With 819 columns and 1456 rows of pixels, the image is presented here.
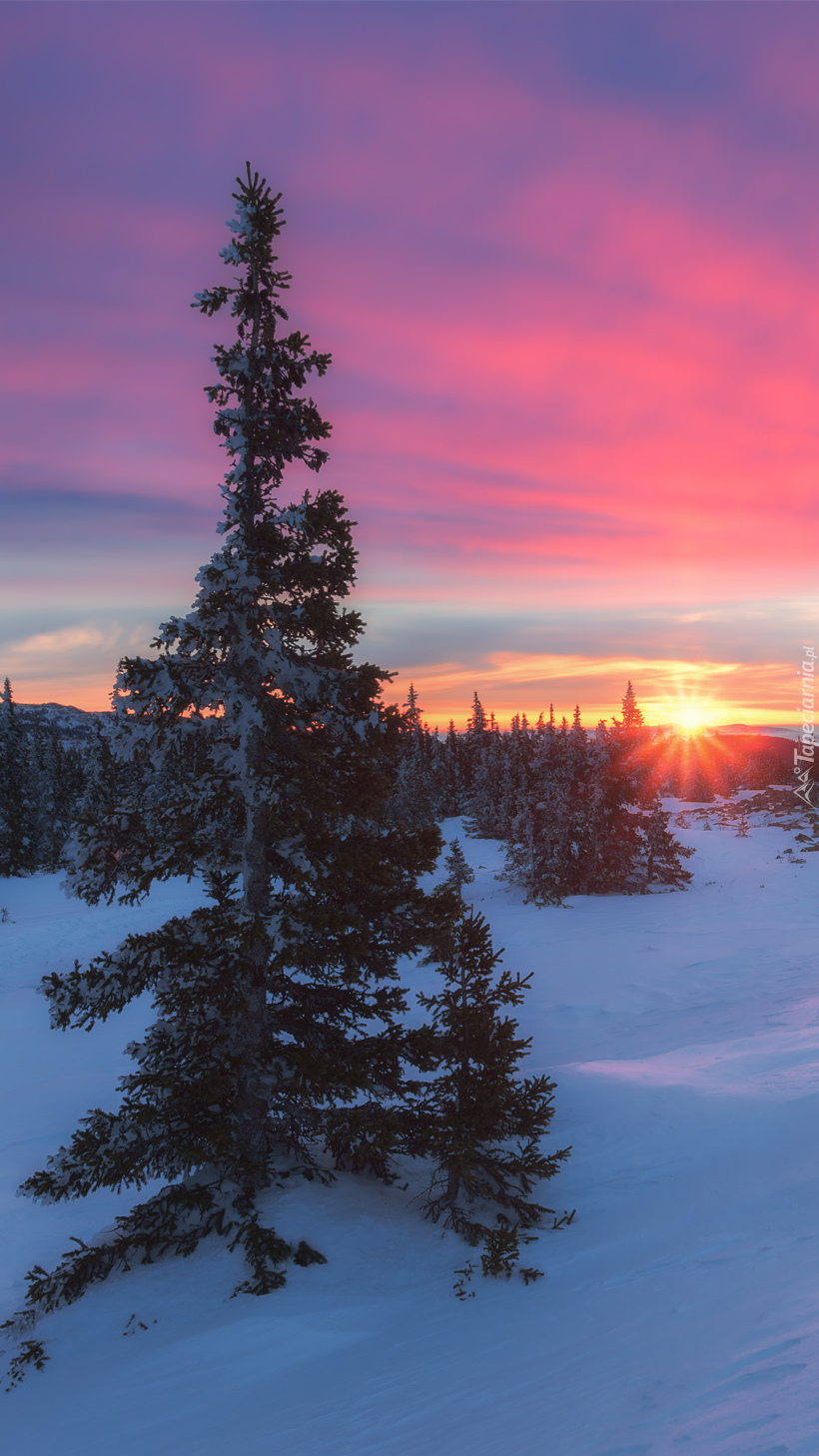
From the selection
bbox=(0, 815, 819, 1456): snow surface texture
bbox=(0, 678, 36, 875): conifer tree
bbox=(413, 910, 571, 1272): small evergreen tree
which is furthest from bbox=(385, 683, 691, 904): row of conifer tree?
bbox=(0, 678, 36, 875): conifer tree

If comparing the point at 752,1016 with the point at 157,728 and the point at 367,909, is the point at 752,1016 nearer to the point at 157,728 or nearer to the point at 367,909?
the point at 367,909

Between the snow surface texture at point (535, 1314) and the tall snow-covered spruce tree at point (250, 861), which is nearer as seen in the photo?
the snow surface texture at point (535, 1314)

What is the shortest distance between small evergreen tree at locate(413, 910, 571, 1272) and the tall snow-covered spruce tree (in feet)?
2.40

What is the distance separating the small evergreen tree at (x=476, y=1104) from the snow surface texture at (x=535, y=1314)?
1.81 feet

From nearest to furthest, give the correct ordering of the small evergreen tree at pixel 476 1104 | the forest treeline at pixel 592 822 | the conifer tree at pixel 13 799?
the small evergreen tree at pixel 476 1104 → the forest treeline at pixel 592 822 → the conifer tree at pixel 13 799

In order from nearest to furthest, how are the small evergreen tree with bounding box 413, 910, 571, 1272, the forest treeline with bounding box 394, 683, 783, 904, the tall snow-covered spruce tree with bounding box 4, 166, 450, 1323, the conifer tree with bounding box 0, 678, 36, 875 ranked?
1. the tall snow-covered spruce tree with bounding box 4, 166, 450, 1323
2. the small evergreen tree with bounding box 413, 910, 571, 1272
3. the forest treeline with bounding box 394, 683, 783, 904
4. the conifer tree with bounding box 0, 678, 36, 875

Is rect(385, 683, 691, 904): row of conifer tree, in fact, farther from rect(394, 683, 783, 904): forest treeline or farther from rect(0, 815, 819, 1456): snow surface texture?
rect(0, 815, 819, 1456): snow surface texture

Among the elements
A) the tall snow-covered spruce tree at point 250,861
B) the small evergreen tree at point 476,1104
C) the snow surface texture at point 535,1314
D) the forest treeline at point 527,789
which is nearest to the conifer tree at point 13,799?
the forest treeline at point 527,789

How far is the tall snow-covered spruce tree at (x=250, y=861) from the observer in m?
8.95

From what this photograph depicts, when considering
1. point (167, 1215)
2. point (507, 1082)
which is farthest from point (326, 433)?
point (167, 1215)

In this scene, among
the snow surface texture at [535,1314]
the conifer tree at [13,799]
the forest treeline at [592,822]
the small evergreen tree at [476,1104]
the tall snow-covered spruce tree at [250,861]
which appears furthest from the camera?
the conifer tree at [13,799]

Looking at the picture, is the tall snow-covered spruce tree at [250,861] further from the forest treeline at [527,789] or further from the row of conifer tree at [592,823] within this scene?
the row of conifer tree at [592,823]

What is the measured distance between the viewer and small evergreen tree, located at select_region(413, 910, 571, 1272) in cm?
1001

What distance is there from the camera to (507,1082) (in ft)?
33.2
